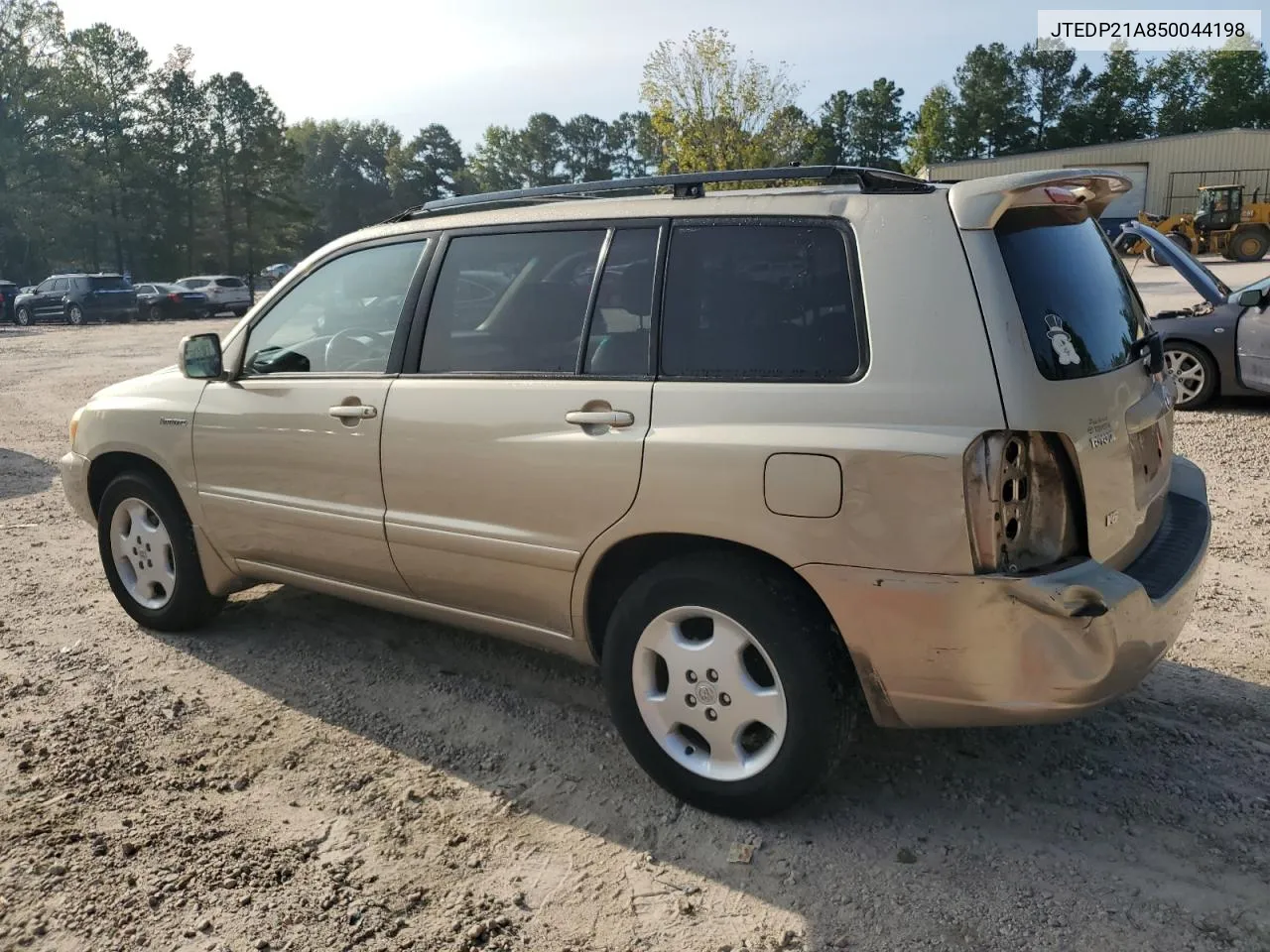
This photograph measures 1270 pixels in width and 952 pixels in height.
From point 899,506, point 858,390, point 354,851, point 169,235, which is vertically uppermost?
point 169,235

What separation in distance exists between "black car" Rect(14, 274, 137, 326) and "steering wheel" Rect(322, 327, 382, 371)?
32608 mm

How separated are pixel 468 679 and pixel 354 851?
1172 millimetres

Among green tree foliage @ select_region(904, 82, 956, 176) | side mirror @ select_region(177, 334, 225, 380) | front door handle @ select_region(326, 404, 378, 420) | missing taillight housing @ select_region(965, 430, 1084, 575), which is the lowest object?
missing taillight housing @ select_region(965, 430, 1084, 575)

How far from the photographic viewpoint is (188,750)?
3.60 m

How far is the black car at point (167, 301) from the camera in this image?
33.5 m

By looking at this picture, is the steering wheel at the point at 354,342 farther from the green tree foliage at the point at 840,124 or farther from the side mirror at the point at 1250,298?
the green tree foliage at the point at 840,124

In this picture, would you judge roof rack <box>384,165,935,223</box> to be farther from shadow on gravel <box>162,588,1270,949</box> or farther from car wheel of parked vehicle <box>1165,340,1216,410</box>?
car wheel of parked vehicle <box>1165,340,1216,410</box>

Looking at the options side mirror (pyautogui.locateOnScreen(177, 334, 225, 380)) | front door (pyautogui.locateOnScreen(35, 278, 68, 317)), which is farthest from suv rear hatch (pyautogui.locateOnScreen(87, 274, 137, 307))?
side mirror (pyautogui.locateOnScreen(177, 334, 225, 380))

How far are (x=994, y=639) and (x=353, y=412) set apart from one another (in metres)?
2.31

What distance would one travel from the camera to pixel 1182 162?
170 ft

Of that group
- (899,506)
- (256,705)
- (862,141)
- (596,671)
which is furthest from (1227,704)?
(862,141)

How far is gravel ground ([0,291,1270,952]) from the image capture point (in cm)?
262

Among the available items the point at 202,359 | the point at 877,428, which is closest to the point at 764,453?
the point at 877,428

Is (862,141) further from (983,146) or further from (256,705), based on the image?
(256,705)
